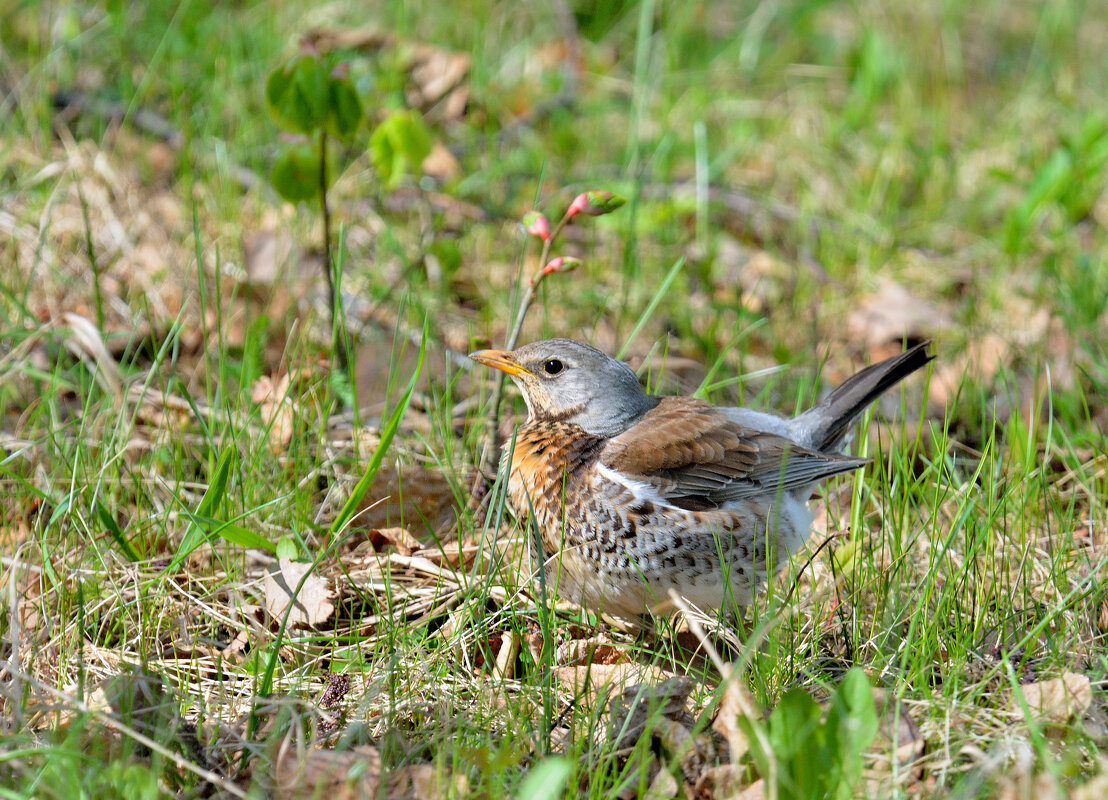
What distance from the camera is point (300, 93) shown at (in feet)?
13.1

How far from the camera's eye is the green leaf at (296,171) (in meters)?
4.18

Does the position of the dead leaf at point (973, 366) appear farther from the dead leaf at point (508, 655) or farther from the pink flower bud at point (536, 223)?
the dead leaf at point (508, 655)

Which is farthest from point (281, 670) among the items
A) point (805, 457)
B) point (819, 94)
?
point (819, 94)

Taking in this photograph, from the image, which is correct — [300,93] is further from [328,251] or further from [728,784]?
[728,784]

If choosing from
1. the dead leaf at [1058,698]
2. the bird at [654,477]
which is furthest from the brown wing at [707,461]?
the dead leaf at [1058,698]

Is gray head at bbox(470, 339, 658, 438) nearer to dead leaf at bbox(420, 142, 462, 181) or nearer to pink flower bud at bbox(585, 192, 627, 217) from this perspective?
pink flower bud at bbox(585, 192, 627, 217)

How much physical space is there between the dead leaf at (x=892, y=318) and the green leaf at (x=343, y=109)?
2.71 metres

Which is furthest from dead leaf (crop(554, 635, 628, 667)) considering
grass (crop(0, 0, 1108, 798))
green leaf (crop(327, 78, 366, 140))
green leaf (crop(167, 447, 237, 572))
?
green leaf (crop(327, 78, 366, 140))

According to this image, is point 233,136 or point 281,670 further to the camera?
point 233,136

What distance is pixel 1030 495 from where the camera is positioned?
3.61 metres

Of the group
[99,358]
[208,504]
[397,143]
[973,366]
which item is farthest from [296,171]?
[973,366]

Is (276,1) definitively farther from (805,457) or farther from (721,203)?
(805,457)

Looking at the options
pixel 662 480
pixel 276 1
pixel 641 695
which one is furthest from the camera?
pixel 276 1

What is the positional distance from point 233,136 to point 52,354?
189 cm
